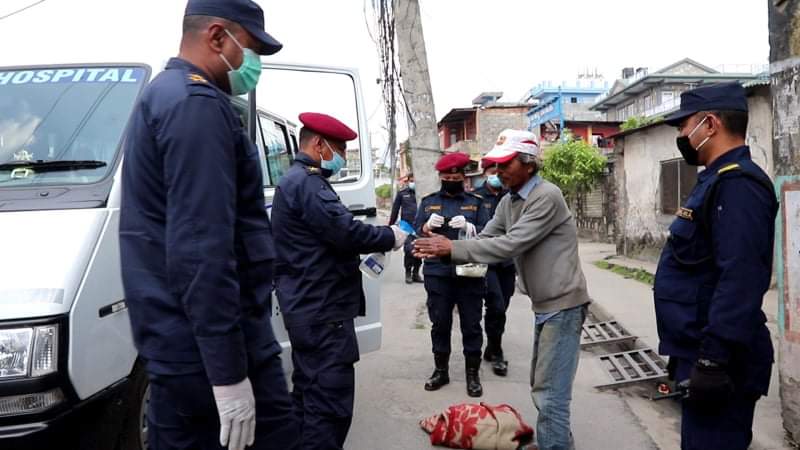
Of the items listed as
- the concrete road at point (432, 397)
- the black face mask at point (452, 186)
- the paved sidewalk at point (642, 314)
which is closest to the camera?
the paved sidewalk at point (642, 314)

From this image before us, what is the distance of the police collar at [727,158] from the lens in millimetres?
2336

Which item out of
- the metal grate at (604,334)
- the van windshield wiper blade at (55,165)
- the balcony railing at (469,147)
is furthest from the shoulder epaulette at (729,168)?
the balcony railing at (469,147)

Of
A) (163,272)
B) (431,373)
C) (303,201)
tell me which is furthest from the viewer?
(431,373)

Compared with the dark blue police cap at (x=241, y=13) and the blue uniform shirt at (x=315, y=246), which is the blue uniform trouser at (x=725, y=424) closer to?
the blue uniform shirt at (x=315, y=246)

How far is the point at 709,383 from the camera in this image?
2.16 metres

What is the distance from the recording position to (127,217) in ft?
5.79

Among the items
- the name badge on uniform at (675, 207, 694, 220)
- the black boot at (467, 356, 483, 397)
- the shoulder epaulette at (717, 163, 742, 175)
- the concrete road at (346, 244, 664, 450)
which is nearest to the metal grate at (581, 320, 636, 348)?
the concrete road at (346, 244, 664, 450)

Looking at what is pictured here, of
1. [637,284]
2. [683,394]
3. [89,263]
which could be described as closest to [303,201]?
[89,263]

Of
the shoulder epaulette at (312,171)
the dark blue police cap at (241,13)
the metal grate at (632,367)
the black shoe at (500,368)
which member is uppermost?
the dark blue police cap at (241,13)

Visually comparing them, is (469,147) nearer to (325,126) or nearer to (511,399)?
(511,399)

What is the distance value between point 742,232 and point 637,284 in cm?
831

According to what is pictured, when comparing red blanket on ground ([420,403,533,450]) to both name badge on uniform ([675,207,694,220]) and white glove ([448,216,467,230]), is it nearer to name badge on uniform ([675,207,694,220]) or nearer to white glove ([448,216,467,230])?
white glove ([448,216,467,230])

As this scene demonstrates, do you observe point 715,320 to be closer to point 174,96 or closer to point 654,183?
point 174,96

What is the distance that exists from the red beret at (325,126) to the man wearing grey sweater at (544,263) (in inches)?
28.5
